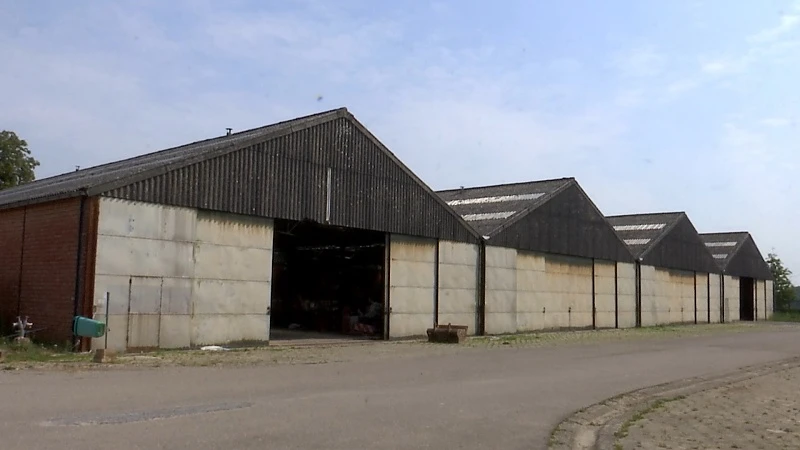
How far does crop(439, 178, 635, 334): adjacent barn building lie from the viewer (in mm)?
32188

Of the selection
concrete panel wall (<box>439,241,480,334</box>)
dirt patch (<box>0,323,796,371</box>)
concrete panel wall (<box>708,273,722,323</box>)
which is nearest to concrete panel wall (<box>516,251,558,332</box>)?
dirt patch (<box>0,323,796,371</box>)

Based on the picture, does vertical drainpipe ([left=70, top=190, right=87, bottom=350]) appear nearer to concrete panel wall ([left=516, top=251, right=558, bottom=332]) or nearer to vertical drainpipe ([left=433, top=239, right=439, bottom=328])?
vertical drainpipe ([left=433, top=239, right=439, bottom=328])

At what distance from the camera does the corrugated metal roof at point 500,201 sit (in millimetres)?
33156

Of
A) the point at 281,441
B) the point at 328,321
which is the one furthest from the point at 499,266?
the point at 281,441

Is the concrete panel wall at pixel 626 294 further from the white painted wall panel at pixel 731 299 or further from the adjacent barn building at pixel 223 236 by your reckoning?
the white painted wall panel at pixel 731 299

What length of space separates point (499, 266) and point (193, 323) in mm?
15084

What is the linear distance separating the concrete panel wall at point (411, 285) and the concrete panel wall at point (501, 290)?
3.66 metres

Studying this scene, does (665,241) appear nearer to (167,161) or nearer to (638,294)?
(638,294)

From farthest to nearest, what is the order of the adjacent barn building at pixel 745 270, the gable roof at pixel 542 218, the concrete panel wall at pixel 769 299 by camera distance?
the concrete panel wall at pixel 769 299, the adjacent barn building at pixel 745 270, the gable roof at pixel 542 218

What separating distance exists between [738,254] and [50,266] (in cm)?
5429

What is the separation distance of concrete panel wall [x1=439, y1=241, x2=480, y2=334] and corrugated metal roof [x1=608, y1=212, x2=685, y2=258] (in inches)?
655

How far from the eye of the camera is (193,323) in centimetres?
2064

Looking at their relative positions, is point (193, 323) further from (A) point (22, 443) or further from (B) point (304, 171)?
(A) point (22, 443)

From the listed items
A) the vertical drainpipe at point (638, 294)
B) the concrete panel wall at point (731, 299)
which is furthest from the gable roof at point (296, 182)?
the concrete panel wall at point (731, 299)
